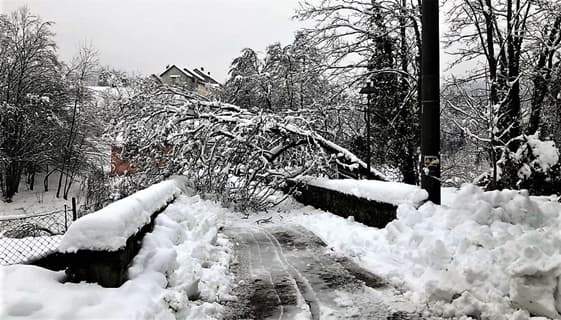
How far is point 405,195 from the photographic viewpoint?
7.50m

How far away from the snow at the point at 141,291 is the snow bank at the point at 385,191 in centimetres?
307

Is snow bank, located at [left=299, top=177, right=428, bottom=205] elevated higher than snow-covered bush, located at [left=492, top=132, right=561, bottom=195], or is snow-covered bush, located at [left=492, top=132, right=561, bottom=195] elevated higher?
snow-covered bush, located at [left=492, top=132, right=561, bottom=195]

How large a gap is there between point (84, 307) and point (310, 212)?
9.38 m

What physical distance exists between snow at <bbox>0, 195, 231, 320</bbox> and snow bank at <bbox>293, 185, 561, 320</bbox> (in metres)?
2.16

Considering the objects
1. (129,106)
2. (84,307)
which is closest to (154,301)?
(84,307)

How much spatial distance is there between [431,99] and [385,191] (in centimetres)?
210

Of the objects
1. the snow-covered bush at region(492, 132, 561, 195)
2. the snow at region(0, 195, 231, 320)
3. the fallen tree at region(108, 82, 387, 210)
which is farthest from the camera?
the fallen tree at region(108, 82, 387, 210)

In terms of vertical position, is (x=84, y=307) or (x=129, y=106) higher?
(x=129, y=106)

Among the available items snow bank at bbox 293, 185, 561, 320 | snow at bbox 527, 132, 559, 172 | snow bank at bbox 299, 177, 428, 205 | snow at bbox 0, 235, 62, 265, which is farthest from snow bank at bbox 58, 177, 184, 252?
snow at bbox 527, 132, 559, 172

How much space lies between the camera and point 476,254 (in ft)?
15.7

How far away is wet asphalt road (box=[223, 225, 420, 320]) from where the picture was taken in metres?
4.61

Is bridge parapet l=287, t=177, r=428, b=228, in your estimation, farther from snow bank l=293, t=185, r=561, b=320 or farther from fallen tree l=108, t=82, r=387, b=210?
fallen tree l=108, t=82, r=387, b=210

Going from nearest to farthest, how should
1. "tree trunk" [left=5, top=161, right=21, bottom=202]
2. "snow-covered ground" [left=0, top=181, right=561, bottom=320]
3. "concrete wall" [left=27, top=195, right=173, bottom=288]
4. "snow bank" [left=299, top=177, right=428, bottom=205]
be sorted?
1. "snow-covered ground" [left=0, top=181, right=561, bottom=320]
2. "concrete wall" [left=27, top=195, right=173, bottom=288]
3. "snow bank" [left=299, top=177, right=428, bottom=205]
4. "tree trunk" [left=5, top=161, right=21, bottom=202]

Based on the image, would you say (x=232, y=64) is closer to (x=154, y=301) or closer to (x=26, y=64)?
(x=26, y=64)
